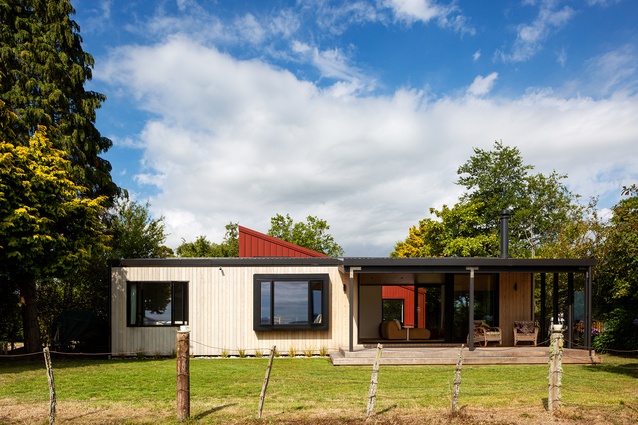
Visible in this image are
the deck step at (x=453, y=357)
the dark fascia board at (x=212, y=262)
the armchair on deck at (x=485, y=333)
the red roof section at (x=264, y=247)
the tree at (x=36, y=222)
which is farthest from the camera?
the red roof section at (x=264, y=247)

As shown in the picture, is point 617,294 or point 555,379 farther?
point 617,294

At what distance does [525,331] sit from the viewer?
15570 millimetres

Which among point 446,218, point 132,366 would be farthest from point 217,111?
point 446,218

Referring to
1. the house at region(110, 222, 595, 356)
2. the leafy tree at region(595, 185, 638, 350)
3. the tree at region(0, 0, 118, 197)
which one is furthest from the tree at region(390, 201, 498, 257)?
the tree at region(0, 0, 118, 197)

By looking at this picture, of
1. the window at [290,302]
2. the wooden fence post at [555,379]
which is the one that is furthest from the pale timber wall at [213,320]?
the wooden fence post at [555,379]

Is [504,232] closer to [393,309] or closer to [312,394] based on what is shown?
[393,309]

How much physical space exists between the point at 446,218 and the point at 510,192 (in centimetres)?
778

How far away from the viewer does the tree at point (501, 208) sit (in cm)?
3198

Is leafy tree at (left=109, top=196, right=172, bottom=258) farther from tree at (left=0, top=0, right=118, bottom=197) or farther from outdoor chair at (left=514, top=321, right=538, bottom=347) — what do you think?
outdoor chair at (left=514, top=321, right=538, bottom=347)

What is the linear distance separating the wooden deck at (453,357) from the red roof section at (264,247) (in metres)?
4.97

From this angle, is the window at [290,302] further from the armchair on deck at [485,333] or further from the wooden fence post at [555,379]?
the wooden fence post at [555,379]

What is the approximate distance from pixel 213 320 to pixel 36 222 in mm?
5415

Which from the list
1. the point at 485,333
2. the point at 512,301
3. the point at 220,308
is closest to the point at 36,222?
the point at 220,308

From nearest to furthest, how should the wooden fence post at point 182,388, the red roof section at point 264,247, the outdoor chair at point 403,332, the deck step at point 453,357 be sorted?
1. the wooden fence post at point 182,388
2. the deck step at point 453,357
3. the outdoor chair at point 403,332
4. the red roof section at point 264,247
